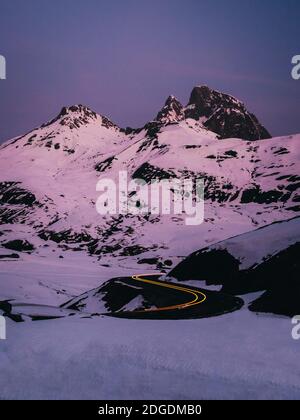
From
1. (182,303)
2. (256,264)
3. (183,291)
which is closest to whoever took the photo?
(182,303)

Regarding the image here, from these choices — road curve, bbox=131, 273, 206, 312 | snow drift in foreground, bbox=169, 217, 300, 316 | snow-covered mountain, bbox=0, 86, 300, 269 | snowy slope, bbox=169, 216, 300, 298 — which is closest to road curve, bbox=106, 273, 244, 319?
road curve, bbox=131, 273, 206, 312

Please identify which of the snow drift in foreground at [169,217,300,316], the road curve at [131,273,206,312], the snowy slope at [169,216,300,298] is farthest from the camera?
the road curve at [131,273,206,312]

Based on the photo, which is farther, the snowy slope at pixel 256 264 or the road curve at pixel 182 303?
the snowy slope at pixel 256 264

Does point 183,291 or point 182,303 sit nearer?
point 182,303

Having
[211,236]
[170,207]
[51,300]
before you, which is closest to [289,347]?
[51,300]

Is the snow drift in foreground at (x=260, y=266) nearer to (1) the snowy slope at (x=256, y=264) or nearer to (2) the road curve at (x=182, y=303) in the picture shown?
(1) the snowy slope at (x=256, y=264)

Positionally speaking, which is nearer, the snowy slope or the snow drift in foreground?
the snow drift in foreground

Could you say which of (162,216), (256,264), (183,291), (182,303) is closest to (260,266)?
(256,264)

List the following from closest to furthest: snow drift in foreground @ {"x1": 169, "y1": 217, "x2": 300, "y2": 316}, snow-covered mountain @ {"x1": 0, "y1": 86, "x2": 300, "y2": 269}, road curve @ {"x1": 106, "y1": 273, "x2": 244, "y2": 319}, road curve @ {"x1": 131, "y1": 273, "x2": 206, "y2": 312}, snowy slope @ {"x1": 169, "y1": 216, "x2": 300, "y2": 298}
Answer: snow drift in foreground @ {"x1": 169, "y1": 217, "x2": 300, "y2": 316}, road curve @ {"x1": 106, "y1": 273, "x2": 244, "y2": 319}, snowy slope @ {"x1": 169, "y1": 216, "x2": 300, "y2": 298}, road curve @ {"x1": 131, "y1": 273, "x2": 206, "y2": 312}, snow-covered mountain @ {"x1": 0, "y1": 86, "x2": 300, "y2": 269}

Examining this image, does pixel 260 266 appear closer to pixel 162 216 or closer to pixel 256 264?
pixel 256 264

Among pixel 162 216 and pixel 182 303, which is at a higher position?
pixel 162 216

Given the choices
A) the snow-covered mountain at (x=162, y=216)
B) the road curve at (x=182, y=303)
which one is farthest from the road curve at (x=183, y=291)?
the snow-covered mountain at (x=162, y=216)

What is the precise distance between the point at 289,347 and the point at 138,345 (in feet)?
20.8

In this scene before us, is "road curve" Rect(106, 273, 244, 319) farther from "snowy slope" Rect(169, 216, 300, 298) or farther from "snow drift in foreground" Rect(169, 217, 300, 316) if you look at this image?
"snowy slope" Rect(169, 216, 300, 298)
